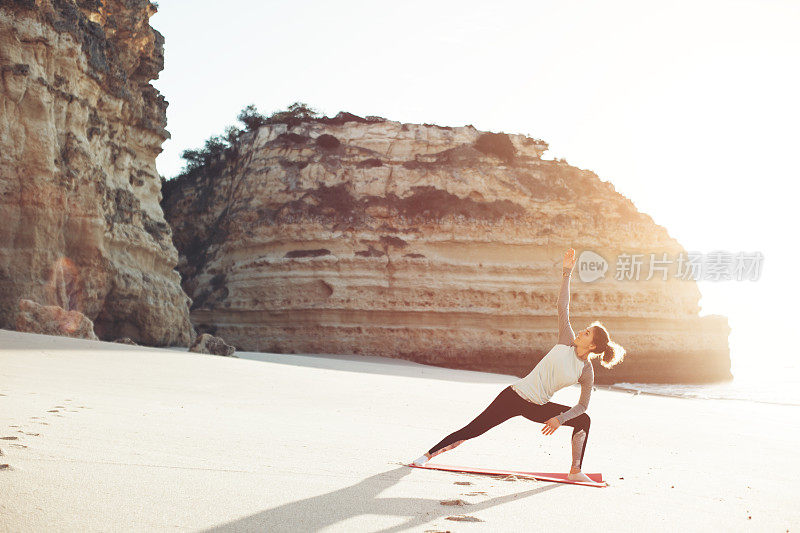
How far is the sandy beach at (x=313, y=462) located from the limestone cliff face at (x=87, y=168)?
4.85 metres

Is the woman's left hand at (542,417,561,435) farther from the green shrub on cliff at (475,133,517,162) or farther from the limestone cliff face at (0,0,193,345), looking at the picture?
the green shrub on cliff at (475,133,517,162)

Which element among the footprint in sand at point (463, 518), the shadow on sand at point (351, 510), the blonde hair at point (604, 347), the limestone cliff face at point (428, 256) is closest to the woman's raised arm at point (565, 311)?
the blonde hair at point (604, 347)

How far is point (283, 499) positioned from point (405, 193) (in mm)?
20038

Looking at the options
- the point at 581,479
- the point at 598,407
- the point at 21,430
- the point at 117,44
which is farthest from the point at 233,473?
the point at 117,44

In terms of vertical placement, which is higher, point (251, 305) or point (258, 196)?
point (258, 196)

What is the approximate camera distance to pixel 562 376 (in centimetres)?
432

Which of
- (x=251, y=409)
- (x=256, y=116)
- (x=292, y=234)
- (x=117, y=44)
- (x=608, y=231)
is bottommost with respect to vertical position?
(x=251, y=409)

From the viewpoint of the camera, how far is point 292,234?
2227 centimetres

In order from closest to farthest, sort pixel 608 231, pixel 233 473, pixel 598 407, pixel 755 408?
pixel 233 473 < pixel 598 407 < pixel 755 408 < pixel 608 231

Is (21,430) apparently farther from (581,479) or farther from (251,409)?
(581,479)

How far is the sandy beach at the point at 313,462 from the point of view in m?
2.91

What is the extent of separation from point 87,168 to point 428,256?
10.9 metres

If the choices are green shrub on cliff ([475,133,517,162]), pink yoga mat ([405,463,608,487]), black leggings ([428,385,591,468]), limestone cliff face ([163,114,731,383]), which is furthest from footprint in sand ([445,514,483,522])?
green shrub on cliff ([475,133,517,162])

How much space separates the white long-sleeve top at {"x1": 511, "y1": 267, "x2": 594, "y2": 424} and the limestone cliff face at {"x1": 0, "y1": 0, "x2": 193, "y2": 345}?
10244 mm
